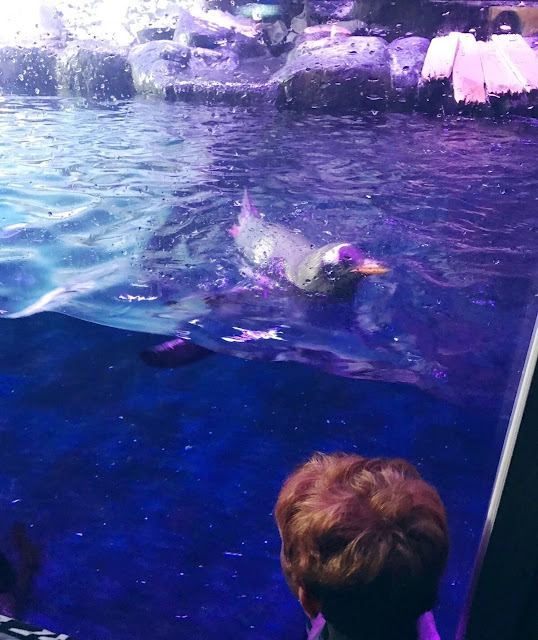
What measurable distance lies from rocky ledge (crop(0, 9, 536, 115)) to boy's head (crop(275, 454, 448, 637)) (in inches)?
34.8

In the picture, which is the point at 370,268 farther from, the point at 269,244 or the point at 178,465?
the point at 178,465

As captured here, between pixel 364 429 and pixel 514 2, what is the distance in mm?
1168

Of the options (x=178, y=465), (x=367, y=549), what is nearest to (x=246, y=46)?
(x=367, y=549)

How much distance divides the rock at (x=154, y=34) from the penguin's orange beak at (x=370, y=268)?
755mm

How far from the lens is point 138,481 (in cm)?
158

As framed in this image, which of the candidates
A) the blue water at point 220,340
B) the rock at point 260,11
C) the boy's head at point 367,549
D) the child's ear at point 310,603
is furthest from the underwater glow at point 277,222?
the child's ear at point 310,603

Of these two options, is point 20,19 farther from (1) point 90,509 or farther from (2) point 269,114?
(1) point 90,509

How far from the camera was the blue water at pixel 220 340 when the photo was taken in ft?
4.07

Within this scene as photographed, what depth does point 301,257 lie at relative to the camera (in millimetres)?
1396

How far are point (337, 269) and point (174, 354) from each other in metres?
0.68

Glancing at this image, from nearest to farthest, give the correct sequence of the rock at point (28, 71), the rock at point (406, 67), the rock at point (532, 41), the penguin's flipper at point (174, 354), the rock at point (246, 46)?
the rock at point (532, 41), the rock at point (406, 67), the rock at point (246, 46), the rock at point (28, 71), the penguin's flipper at point (174, 354)

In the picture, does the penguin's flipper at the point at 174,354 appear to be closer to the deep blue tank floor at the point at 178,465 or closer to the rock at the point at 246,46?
the deep blue tank floor at the point at 178,465

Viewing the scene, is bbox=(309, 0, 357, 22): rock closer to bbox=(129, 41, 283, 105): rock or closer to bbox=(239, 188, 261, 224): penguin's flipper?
bbox=(129, 41, 283, 105): rock

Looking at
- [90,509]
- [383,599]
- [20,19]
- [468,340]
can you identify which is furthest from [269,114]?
[90,509]
